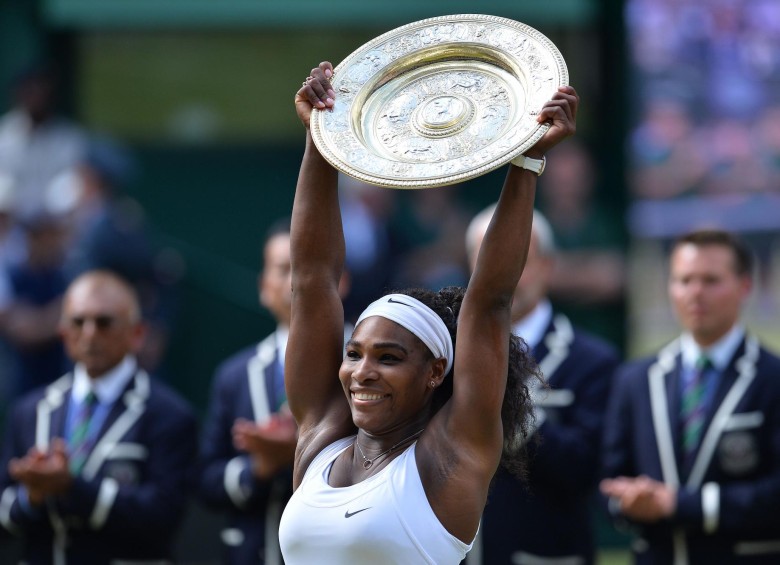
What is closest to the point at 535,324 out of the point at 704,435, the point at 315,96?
the point at 704,435

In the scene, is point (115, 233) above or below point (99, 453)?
above

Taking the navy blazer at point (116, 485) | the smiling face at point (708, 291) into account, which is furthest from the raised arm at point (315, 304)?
the smiling face at point (708, 291)

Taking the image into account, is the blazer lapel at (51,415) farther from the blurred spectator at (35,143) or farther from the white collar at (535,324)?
the blurred spectator at (35,143)

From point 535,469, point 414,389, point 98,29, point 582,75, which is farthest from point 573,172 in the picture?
point 414,389

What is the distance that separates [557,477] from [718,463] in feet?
2.12

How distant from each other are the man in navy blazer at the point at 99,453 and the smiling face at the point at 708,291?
218 centimetres

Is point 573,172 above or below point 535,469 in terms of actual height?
above

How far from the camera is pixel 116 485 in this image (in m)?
6.37

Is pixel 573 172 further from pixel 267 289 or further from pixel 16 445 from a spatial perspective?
pixel 16 445

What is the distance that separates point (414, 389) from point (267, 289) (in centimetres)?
282

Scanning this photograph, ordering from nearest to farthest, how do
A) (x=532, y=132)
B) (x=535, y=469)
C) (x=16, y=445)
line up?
(x=532, y=132) → (x=535, y=469) → (x=16, y=445)

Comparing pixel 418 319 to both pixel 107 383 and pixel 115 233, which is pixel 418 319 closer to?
pixel 107 383

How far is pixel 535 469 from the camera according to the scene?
20.5 feet

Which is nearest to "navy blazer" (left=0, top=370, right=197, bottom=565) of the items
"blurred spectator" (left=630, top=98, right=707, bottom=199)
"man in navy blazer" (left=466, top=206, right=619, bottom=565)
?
"man in navy blazer" (left=466, top=206, right=619, bottom=565)
